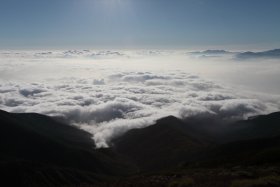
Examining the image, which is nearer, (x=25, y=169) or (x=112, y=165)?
(x=25, y=169)

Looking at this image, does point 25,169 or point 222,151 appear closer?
point 25,169

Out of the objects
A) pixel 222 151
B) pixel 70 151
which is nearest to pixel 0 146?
pixel 70 151

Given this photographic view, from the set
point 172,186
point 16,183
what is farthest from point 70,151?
point 172,186

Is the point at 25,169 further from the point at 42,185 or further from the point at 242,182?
the point at 242,182

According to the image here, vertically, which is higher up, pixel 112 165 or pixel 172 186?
pixel 172 186

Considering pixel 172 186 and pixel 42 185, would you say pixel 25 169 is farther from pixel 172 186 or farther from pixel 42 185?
pixel 172 186

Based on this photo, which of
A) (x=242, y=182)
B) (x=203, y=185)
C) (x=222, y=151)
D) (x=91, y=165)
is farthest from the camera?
(x=91, y=165)

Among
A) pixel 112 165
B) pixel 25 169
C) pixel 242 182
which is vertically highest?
pixel 242 182

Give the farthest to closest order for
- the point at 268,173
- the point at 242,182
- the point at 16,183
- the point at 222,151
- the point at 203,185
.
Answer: the point at 222,151
the point at 16,183
the point at 268,173
the point at 203,185
the point at 242,182

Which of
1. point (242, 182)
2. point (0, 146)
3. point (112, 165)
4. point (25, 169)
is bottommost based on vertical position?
point (112, 165)
